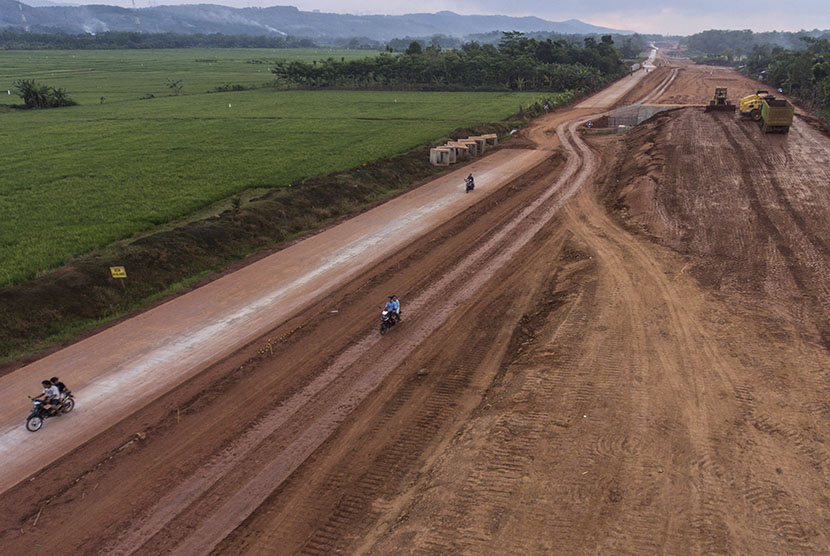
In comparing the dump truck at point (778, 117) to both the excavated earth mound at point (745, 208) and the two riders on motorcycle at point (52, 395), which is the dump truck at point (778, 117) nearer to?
the excavated earth mound at point (745, 208)

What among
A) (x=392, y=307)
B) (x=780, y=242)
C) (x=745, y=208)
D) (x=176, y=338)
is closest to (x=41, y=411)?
(x=176, y=338)

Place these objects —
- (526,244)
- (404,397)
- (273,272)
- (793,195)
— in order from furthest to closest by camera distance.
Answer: (793,195)
(526,244)
(273,272)
(404,397)

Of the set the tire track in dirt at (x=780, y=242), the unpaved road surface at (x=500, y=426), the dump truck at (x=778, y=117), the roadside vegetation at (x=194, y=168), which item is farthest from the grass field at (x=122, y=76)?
the dump truck at (x=778, y=117)

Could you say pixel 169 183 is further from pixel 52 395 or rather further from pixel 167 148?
pixel 52 395

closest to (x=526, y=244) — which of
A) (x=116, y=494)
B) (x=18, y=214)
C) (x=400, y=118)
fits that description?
(x=116, y=494)

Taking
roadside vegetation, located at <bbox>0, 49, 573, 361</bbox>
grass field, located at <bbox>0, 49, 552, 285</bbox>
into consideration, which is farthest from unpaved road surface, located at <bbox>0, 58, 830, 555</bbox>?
grass field, located at <bbox>0, 49, 552, 285</bbox>

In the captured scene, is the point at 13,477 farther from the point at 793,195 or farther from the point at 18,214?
the point at 793,195
